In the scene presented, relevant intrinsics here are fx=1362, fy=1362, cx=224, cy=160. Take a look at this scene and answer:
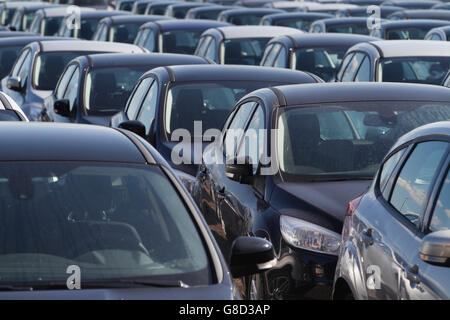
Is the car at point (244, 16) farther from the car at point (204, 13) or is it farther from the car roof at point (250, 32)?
the car roof at point (250, 32)

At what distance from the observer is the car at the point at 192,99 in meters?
11.3

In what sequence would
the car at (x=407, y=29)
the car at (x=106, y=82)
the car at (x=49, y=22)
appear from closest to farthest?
the car at (x=106, y=82), the car at (x=407, y=29), the car at (x=49, y=22)

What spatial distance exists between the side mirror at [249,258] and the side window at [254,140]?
3050 millimetres

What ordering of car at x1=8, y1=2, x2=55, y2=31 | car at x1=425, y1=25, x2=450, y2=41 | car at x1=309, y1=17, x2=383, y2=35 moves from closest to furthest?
car at x1=425, y1=25, x2=450, y2=41
car at x1=309, y1=17, x2=383, y2=35
car at x1=8, y1=2, x2=55, y2=31

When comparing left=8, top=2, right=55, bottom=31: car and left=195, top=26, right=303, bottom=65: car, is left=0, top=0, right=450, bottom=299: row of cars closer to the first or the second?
left=195, top=26, right=303, bottom=65: car

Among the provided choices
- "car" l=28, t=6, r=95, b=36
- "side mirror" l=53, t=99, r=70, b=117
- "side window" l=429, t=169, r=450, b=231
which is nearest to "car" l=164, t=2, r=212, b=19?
"car" l=28, t=6, r=95, b=36

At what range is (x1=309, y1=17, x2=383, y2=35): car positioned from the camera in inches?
890

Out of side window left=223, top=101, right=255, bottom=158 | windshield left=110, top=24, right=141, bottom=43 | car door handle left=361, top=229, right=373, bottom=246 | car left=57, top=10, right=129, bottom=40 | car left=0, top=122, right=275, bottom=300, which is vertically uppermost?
car left=0, top=122, right=275, bottom=300

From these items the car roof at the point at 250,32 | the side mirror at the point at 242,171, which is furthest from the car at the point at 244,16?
the side mirror at the point at 242,171

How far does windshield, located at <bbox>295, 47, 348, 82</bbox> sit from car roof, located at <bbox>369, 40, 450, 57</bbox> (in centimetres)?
214

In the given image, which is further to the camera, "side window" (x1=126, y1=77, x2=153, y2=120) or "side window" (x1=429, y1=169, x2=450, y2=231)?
"side window" (x1=126, y1=77, x2=153, y2=120)

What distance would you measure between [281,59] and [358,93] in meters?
8.14

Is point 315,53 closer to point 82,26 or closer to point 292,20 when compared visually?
point 292,20
